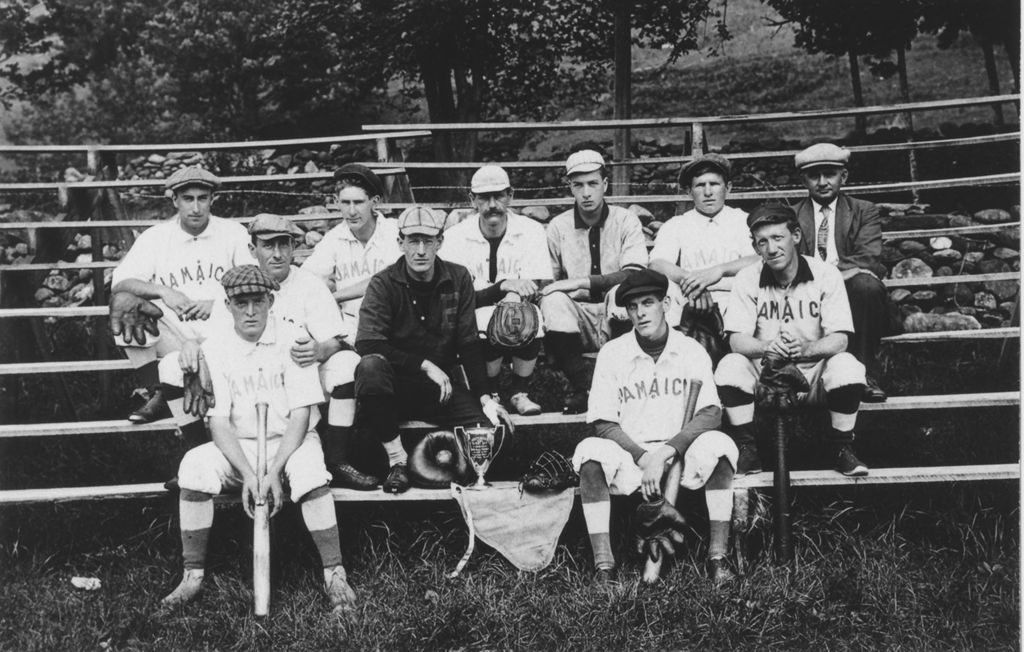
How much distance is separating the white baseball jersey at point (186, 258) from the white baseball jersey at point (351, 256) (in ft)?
1.26

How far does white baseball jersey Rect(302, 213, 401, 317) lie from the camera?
208 inches

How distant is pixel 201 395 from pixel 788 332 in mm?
2596

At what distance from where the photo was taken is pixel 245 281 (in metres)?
4.08

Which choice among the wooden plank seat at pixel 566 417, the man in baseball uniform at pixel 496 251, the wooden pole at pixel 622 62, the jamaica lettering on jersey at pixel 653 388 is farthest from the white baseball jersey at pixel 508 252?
the wooden pole at pixel 622 62

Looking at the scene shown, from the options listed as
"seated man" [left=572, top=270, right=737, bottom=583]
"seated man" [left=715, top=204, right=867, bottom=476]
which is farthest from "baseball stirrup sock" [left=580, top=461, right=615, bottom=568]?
"seated man" [left=715, top=204, right=867, bottom=476]

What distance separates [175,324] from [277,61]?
8.22 metres

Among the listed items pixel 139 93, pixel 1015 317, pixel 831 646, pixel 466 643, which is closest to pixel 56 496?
pixel 466 643

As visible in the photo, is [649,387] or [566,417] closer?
[649,387]

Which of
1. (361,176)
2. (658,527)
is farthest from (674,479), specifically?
(361,176)

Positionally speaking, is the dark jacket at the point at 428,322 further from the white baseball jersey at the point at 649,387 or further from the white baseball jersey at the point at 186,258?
the white baseball jersey at the point at 186,258

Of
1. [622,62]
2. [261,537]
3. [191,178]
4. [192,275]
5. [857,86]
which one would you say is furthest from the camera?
[857,86]

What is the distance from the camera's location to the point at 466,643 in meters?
3.69

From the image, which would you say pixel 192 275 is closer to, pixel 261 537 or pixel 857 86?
pixel 261 537

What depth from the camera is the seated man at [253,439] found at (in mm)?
4023
